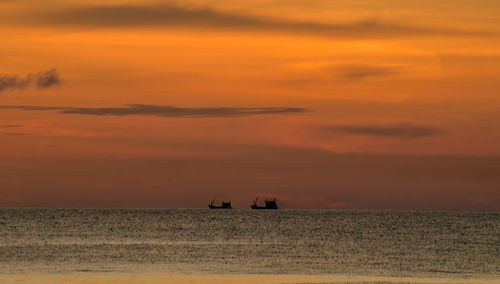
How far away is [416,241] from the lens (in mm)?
142750

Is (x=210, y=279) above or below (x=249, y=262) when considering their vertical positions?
below

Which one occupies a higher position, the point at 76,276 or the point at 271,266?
the point at 271,266

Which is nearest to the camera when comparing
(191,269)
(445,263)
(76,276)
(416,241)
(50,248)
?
(76,276)

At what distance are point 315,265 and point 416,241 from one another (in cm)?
5920

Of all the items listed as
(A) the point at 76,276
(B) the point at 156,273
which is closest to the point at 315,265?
(B) the point at 156,273

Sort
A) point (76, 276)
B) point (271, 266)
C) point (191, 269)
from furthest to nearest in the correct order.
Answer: point (271, 266), point (191, 269), point (76, 276)

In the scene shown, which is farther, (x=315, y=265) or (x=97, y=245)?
(x=97, y=245)

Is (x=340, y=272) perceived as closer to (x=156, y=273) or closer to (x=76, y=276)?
(x=156, y=273)

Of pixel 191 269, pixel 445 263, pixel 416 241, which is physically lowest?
pixel 191 269

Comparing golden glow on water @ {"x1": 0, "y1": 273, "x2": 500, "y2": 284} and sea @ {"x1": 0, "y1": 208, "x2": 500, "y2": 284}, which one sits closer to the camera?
golden glow on water @ {"x1": 0, "y1": 273, "x2": 500, "y2": 284}

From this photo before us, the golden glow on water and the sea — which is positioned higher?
the sea

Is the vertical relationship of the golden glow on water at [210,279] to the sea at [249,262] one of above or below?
below

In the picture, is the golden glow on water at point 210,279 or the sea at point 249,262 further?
the sea at point 249,262

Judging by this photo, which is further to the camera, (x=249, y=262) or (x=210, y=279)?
(x=249, y=262)
